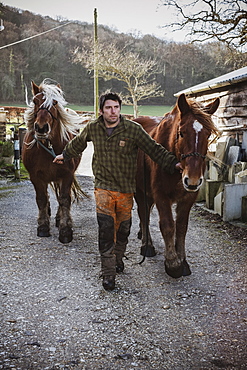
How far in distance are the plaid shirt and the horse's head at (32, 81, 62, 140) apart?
1.38 m

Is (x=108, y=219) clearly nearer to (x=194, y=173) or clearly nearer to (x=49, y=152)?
(x=194, y=173)

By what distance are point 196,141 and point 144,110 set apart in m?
36.0

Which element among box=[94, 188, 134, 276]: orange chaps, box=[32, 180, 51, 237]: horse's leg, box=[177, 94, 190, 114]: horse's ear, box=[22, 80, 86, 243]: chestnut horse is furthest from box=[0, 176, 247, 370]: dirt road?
box=[177, 94, 190, 114]: horse's ear

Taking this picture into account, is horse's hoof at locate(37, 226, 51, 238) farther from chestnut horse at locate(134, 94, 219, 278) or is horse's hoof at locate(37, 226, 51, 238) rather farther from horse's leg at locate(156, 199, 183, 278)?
horse's leg at locate(156, 199, 183, 278)

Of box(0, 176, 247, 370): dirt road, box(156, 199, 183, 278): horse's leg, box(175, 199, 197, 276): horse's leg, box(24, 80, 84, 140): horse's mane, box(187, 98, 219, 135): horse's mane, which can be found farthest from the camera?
box(24, 80, 84, 140): horse's mane

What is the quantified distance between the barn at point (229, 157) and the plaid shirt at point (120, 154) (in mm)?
1676

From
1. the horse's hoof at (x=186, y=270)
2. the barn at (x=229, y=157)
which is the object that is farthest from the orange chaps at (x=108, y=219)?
the barn at (x=229, y=157)

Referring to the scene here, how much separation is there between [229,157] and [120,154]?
488 cm

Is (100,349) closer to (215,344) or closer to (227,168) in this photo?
(215,344)

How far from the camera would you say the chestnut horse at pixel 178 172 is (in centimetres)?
329

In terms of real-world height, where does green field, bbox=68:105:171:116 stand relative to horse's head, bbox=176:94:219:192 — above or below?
above

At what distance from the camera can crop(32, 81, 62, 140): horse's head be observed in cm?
473

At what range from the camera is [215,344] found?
8.45 feet

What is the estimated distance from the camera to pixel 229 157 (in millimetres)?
7707
